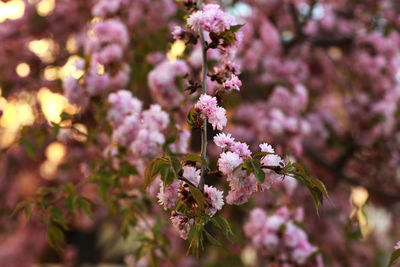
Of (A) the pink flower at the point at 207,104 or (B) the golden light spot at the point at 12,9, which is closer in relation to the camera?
(A) the pink flower at the point at 207,104

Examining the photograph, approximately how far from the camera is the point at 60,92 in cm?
237

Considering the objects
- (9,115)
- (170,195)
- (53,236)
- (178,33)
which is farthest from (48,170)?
(170,195)

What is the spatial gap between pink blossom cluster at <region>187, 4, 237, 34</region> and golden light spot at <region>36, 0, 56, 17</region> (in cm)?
229

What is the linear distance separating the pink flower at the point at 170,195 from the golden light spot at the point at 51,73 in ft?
6.28

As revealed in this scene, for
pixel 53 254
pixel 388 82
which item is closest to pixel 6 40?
pixel 388 82

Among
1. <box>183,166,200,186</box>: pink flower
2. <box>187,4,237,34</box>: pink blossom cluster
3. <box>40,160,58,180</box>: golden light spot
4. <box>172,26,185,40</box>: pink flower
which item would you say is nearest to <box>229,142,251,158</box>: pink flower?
<box>183,166,200,186</box>: pink flower

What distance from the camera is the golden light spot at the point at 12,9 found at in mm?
2666

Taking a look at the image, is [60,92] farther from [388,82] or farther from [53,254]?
[53,254]

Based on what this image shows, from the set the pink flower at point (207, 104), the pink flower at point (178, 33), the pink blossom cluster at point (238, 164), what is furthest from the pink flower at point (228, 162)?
the pink flower at point (178, 33)

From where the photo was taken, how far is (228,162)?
2.77 feet

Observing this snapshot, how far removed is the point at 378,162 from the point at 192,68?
181 cm

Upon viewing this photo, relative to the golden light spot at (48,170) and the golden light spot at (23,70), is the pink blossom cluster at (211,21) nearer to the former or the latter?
the golden light spot at (23,70)

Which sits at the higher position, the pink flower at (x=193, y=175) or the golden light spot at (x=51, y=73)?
the golden light spot at (x=51, y=73)

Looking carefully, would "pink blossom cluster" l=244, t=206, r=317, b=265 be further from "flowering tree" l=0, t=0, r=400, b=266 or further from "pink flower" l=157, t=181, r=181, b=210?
"pink flower" l=157, t=181, r=181, b=210
